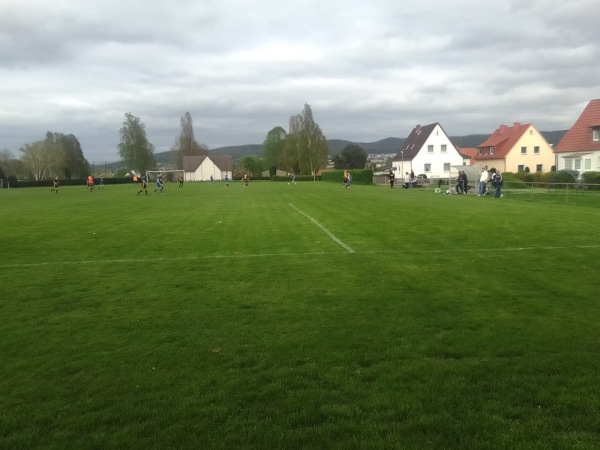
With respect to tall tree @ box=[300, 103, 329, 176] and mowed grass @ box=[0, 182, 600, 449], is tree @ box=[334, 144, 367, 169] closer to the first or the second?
tall tree @ box=[300, 103, 329, 176]

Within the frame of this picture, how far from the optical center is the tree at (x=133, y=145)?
112 meters

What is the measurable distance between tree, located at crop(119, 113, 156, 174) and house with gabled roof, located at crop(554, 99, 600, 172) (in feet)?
300

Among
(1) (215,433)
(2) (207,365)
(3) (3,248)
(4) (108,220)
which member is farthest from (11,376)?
(4) (108,220)

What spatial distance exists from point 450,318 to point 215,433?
353cm

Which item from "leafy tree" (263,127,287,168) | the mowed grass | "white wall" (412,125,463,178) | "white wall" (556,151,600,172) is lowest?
the mowed grass

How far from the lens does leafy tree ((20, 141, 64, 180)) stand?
304ft

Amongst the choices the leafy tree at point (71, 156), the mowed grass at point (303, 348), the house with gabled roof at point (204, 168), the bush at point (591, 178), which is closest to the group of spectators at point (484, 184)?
the bush at point (591, 178)

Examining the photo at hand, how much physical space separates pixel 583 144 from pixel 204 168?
91960mm

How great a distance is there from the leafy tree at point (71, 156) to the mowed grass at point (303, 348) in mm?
103267

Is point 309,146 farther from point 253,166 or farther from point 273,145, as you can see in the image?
point 253,166

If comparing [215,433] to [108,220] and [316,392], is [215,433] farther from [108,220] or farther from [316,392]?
[108,220]

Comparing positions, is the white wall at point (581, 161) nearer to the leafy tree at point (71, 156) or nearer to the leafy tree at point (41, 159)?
the leafy tree at point (41, 159)

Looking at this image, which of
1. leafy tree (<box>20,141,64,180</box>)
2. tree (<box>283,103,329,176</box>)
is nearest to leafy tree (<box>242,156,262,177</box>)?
tree (<box>283,103,329,176</box>)

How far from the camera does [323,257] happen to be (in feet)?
33.9
